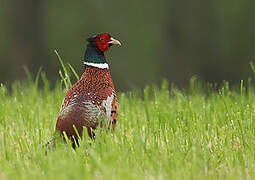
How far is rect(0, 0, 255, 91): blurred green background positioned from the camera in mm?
13836

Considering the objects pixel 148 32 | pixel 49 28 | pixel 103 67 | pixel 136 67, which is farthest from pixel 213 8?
pixel 103 67

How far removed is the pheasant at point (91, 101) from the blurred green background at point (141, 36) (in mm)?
9293

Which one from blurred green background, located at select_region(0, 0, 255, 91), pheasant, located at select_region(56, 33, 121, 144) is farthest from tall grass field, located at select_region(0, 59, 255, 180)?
blurred green background, located at select_region(0, 0, 255, 91)

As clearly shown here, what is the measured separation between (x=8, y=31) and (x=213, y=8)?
7.44m

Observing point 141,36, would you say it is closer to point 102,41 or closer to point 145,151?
point 102,41

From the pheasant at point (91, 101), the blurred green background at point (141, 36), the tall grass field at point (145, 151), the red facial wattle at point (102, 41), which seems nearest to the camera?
the tall grass field at point (145, 151)

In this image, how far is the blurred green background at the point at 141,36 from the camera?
1384 centimetres

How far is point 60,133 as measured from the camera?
383 cm

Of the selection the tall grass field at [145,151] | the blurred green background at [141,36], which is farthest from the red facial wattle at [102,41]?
the blurred green background at [141,36]

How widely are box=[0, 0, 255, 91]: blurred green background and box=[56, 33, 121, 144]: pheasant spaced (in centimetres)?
929

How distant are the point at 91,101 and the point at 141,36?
1488 cm

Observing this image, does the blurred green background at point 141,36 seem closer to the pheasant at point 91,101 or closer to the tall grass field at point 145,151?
the tall grass field at point 145,151

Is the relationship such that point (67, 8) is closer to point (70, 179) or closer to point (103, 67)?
point (103, 67)

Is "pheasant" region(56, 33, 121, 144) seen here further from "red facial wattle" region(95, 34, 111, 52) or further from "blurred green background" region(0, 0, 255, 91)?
"blurred green background" region(0, 0, 255, 91)
